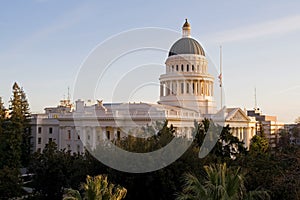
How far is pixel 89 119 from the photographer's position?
5650 centimetres

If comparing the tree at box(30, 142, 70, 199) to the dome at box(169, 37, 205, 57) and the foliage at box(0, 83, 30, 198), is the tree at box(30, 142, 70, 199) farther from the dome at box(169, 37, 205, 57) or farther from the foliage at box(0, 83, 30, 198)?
the dome at box(169, 37, 205, 57)

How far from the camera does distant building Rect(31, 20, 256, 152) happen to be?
54.4 metres

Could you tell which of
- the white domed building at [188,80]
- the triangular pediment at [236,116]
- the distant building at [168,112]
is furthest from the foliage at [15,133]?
the triangular pediment at [236,116]

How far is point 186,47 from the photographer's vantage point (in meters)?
71.9

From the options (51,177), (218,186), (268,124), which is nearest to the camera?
(218,186)

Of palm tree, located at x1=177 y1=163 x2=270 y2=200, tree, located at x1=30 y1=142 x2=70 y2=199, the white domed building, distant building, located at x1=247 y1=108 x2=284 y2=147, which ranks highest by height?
the white domed building

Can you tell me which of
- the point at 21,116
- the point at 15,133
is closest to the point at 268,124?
the point at 21,116

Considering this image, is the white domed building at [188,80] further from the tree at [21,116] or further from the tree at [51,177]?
the tree at [51,177]

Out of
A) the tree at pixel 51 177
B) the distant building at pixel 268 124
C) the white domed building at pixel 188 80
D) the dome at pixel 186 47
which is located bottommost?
the tree at pixel 51 177

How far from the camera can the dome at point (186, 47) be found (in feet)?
235

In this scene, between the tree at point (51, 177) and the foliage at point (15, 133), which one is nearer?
the tree at point (51, 177)

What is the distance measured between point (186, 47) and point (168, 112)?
70.0ft

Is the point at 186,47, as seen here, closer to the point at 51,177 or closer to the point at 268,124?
the point at 268,124

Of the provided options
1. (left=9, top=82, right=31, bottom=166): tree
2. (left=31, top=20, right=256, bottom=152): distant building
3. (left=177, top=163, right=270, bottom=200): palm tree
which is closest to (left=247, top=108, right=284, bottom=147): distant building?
(left=31, top=20, right=256, bottom=152): distant building
